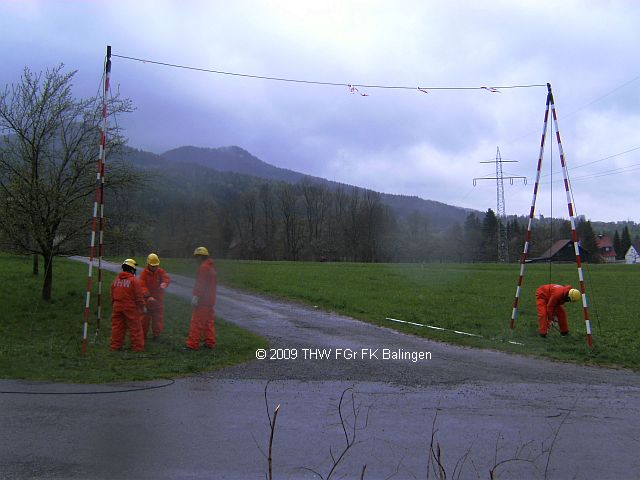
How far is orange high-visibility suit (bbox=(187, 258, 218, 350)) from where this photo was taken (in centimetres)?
1024

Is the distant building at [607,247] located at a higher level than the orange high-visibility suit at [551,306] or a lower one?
higher

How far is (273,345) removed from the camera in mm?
11234

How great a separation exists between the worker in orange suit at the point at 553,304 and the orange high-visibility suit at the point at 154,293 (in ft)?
27.3

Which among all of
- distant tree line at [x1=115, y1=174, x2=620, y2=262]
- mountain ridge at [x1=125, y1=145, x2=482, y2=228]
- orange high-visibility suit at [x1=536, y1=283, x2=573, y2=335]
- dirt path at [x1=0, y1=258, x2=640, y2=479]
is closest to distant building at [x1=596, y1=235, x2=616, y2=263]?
distant tree line at [x1=115, y1=174, x2=620, y2=262]

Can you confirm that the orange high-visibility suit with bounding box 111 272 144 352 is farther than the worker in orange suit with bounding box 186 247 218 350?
No

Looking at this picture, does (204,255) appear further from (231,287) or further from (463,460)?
(231,287)

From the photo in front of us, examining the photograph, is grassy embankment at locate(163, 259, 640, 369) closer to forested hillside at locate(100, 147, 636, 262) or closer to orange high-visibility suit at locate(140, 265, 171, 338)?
forested hillside at locate(100, 147, 636, 262)

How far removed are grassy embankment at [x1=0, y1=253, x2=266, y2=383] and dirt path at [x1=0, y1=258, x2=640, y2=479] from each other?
0.74 metres

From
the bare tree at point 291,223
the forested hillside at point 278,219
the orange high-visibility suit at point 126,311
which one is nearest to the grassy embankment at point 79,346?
the orange high-visibility suit at point 126,311

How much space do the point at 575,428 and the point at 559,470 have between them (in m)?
1.33

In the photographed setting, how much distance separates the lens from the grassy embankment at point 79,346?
8.48 metres

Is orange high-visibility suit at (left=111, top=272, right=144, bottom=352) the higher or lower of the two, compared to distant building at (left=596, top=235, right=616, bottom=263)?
lower

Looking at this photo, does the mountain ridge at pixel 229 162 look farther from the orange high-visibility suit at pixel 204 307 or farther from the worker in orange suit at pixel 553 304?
the worker in orange suit at pixel 553 304

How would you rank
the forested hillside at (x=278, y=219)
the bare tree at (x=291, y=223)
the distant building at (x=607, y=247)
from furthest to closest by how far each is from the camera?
the distant building at (x=607, y=247), the bare tree at (x=291, y=223), the forested hillside at (x=278, y=219)
